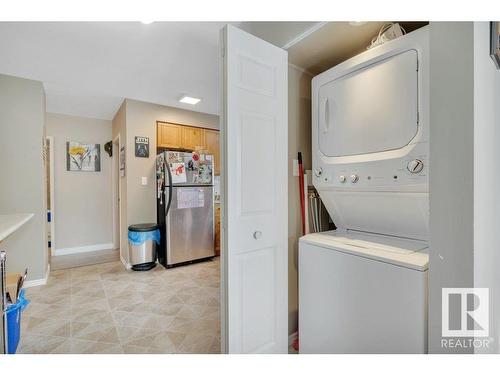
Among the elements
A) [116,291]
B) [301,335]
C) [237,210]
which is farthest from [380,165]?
[116,291]

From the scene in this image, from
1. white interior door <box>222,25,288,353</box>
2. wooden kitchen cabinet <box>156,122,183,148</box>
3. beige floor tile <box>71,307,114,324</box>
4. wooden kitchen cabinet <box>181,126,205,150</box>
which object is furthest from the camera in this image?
wooden kitchen cabinet <box>181,126,205,150</box>

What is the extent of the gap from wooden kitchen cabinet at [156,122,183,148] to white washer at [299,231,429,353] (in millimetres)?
3076

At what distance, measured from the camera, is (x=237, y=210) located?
134cm

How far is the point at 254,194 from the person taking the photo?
1424 mm

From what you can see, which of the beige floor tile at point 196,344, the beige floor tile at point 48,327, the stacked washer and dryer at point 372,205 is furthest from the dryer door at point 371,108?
the beige floor tile at point 48,327

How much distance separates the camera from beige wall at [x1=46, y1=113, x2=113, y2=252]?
13.9ft

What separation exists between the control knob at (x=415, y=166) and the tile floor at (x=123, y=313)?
1.73 metres

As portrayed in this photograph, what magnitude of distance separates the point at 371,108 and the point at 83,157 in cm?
Answer: 478

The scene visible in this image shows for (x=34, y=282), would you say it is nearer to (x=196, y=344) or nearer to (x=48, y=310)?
(x=48, y=310)

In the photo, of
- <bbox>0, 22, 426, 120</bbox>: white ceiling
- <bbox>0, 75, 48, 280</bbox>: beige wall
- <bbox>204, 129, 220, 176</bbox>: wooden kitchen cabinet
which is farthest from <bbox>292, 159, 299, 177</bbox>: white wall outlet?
<bbox>0, 75, 48, 280</bbox>: beige wall

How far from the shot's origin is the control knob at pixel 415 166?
3.88 ft

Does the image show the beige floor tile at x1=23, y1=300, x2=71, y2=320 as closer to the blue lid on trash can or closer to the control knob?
the blue lid on trash can

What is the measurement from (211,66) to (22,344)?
2.83 m
